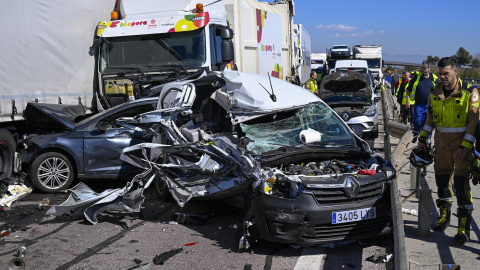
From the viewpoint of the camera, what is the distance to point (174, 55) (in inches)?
429

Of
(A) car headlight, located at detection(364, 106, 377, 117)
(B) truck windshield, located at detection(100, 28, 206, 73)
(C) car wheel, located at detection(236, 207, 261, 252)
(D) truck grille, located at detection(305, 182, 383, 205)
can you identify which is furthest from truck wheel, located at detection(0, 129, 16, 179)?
(A) car headlight, located at detection(364, 106, 377, 117)

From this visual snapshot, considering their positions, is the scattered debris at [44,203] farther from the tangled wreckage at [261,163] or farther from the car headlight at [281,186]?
the car headlight at [281,186]

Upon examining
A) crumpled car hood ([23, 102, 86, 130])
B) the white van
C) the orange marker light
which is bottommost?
crumpled car hood ([23, 102, 86, 130])

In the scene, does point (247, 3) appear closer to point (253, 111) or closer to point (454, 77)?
point (253, 111)

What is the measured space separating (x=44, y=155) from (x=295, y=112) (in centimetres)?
418

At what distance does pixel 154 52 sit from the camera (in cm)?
1102

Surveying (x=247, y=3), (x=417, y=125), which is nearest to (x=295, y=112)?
(x=417, y=125)

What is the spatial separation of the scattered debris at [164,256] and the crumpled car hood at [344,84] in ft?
32.6

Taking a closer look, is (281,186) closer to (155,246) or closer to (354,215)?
(354,215)

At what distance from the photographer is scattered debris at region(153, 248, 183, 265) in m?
5.38

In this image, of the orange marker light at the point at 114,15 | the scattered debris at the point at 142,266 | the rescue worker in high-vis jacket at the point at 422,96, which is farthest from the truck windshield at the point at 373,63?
the scattered debris at the point at 142,266

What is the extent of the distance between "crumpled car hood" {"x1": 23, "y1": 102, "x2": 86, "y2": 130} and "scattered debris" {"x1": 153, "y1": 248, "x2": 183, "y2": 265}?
378 centimetres

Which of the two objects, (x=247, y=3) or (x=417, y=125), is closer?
(x=417, y=125)

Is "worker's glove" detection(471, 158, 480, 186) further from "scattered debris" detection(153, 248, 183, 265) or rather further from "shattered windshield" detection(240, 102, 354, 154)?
"scattered debris" detection(153, 248, 183, 265)
